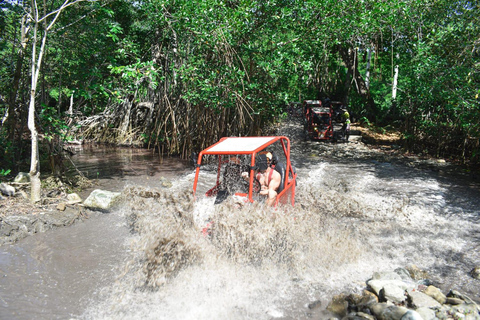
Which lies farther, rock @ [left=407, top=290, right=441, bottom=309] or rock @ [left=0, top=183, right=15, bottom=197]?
rock @ [left=0, top=183, right=15, bottom=197]

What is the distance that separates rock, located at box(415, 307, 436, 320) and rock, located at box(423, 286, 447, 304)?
42 centimetres

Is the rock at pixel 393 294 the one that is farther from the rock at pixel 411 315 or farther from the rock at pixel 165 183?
the rock at pixel 165 183

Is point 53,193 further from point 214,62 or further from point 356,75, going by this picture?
point 356,75

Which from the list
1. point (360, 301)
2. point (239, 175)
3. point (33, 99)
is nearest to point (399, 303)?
point (360, 301)

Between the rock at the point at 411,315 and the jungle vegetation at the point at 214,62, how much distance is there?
24.0 feet

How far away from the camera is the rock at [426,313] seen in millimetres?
4031

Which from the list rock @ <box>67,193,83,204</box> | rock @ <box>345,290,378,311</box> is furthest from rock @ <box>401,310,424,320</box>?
rock @ <box>67,193,83,204</box>

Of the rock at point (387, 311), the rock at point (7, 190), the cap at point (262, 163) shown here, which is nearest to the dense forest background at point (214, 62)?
the rock at point (7, 190)

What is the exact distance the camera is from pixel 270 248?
5.49 metres

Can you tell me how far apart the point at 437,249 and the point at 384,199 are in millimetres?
2922

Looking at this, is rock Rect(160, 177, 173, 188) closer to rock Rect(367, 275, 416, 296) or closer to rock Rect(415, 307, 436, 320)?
rock Rect(367, 275, 416, 296)

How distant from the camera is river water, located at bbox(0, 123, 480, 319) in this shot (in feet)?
14.5

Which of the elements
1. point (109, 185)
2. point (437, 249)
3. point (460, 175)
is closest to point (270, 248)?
point (437, 249)

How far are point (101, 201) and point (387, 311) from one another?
232 inches
